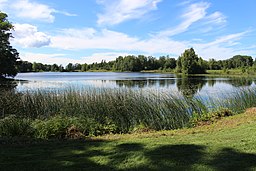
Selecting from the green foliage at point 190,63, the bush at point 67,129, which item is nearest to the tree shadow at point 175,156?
the bush at point 67,129

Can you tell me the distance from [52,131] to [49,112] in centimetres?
351

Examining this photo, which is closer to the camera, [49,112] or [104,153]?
[104,153]

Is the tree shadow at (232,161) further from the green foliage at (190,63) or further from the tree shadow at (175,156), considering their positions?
the green foliage at (190,63)

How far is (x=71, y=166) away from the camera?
456 centimetres

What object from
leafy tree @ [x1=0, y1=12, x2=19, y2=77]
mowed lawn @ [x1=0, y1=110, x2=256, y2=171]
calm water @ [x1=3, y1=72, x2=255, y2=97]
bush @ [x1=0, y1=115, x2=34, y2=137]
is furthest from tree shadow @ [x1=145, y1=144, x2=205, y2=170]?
leafy tree @ [x1=0, y1=12, x2=19, y2=77]

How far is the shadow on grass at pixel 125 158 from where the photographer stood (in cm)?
439

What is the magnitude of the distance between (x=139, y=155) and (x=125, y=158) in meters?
0.26

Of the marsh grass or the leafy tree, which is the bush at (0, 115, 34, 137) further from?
the leafy tree

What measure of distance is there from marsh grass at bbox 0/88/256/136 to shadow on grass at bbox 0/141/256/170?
412 cm

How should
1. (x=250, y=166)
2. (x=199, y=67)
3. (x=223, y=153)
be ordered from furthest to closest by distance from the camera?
(x=199, y=67), (x=223, y=153), (x=250, y=166)

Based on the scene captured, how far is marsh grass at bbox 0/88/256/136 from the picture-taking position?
410 inches

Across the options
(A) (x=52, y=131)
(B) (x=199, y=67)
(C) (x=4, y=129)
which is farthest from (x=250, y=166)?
(B) (x=199, y=67)

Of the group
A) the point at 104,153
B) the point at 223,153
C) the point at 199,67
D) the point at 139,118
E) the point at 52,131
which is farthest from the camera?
the point at 199,67

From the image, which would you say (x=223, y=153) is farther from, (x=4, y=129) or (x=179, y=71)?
(x=179, y=71)
